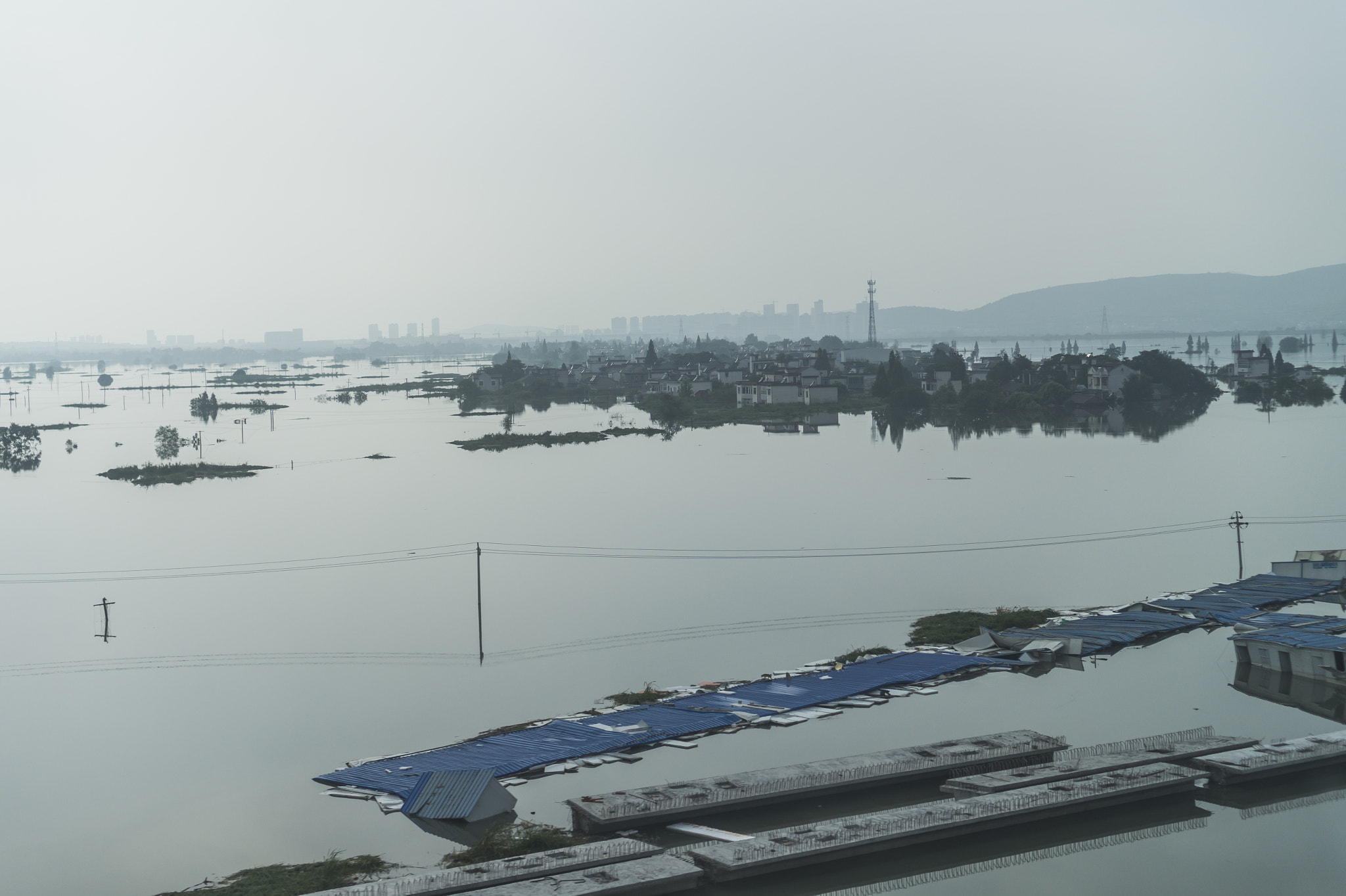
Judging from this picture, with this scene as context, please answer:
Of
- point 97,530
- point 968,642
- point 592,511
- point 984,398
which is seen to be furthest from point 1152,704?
point 984,398

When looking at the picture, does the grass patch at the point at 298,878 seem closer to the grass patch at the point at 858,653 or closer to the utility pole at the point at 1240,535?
the grass patch at the point at 858,653

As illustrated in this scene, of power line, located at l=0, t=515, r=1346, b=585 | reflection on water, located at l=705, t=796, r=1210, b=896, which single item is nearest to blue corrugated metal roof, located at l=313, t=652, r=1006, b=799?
reflection on water, located at l=705, t=796, r=1210, b=896

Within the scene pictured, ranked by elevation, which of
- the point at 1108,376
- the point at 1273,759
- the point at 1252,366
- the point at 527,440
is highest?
the point at 1252,366

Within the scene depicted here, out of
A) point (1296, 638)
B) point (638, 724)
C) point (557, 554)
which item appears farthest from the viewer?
point (557, 554)

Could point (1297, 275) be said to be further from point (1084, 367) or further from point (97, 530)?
point (97, 530)

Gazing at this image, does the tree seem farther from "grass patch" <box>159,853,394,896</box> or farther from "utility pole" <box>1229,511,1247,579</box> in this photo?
"utility pole" <box>1229,511,1247,579</box>

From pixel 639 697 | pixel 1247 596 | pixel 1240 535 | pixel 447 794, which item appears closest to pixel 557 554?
pixel 639 697

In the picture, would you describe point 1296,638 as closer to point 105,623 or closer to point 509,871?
point 509,871
